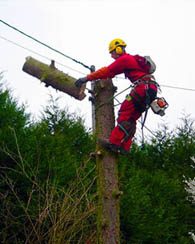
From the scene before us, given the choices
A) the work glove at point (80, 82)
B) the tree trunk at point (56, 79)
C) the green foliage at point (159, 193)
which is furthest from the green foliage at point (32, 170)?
the work glove at point (80, 82)

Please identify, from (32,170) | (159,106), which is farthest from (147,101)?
(32,170)

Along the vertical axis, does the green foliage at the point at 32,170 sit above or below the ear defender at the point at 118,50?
below

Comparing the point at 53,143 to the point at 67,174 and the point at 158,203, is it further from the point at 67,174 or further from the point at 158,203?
the point at 158,203

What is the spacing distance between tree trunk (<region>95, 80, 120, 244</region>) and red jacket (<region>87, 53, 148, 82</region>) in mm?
101

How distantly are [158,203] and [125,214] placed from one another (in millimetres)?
1826

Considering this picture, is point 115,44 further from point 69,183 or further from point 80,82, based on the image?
point 69,183

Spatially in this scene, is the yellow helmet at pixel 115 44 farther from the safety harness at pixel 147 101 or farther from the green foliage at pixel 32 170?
the green foliage at pixel 32 170

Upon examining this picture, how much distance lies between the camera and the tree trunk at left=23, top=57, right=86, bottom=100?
492 cm

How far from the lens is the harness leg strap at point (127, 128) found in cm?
462

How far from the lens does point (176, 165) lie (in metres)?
11.6

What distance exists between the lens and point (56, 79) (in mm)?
4945

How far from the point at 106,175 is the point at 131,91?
3.75ft

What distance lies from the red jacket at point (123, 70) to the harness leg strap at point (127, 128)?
0.61 metres

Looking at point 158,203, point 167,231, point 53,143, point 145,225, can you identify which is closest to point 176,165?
point 158,203
